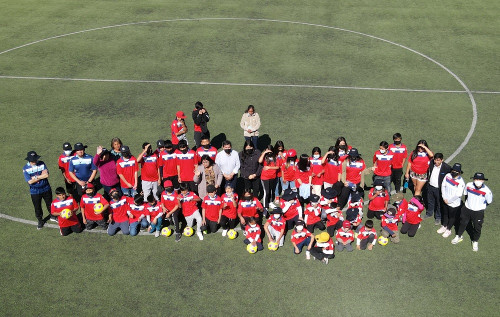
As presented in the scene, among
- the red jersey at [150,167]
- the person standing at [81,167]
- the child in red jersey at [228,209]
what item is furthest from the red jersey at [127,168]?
the child in red jersey at [228,209]

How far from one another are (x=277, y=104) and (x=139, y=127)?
18.2 feet

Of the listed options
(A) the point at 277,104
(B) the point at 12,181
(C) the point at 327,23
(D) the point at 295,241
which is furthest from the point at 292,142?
(C) the point at 327,23

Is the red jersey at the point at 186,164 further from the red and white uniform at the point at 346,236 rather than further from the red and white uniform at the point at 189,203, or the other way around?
the red and white uniform at the point at 346,236

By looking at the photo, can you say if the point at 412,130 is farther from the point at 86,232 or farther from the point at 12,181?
the point at 12,181

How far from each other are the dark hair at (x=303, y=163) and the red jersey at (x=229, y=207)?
2.01 m

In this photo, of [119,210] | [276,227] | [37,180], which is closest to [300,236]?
[276,227]

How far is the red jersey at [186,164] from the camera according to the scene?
13.5 m

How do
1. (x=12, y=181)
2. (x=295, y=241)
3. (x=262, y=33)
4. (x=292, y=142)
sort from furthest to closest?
(x=262, y=33) < (x=292, y=142) < (x=12, y=181) < (x=295, y=241)

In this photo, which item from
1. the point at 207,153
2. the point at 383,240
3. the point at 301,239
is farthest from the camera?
the point at 207,153

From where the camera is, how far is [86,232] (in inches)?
511

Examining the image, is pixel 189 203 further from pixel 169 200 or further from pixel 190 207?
pixel 169 200

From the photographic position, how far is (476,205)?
38.4 ft

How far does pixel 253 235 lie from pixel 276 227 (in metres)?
0.63

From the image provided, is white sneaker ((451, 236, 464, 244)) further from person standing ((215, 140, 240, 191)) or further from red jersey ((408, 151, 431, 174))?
person standing ((215, 140, 240, 191))
